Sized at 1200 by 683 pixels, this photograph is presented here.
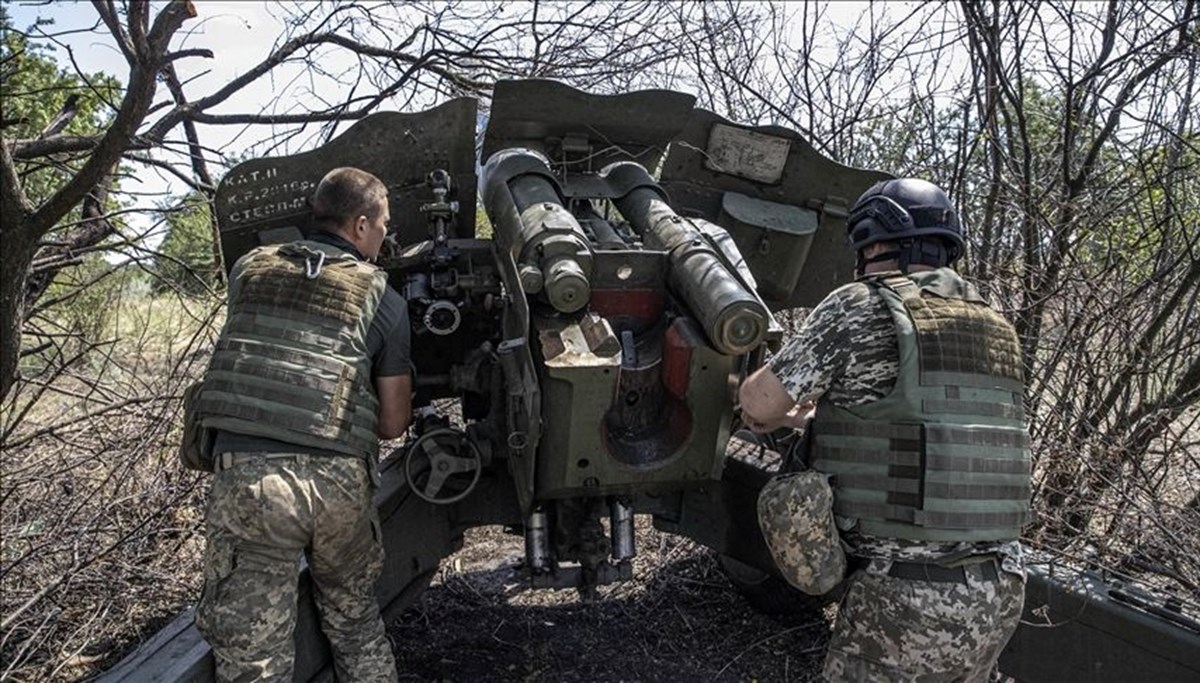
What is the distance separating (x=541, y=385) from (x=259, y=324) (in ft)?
3.14

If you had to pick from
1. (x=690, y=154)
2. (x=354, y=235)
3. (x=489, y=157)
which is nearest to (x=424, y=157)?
(x=489, y=157)

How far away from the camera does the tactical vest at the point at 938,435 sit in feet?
9.59

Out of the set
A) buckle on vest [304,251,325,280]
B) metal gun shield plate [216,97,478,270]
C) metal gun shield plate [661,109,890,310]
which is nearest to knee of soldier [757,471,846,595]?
buckle on vest [304,251,325,280]

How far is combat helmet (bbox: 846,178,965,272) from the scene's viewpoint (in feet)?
10.3

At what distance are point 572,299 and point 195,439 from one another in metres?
1.40

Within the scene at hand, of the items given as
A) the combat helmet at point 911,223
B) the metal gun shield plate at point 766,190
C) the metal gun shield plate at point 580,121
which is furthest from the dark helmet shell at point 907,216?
the metal gun shield plate at point 766,190

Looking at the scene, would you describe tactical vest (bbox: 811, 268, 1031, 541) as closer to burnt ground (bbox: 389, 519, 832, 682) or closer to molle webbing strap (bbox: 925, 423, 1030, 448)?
molle webbing strap (bbox: 925, 423, 1030, 448)

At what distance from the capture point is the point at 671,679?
4496 millimetres

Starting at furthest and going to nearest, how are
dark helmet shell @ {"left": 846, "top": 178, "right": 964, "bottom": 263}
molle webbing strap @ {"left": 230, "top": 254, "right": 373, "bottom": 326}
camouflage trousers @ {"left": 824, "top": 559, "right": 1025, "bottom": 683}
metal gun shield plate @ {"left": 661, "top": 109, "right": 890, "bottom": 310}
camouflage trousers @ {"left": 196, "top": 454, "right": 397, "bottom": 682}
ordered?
metal gun shield plate @ {"left": 661, "top": 109, "right": 890, "bottom": 310} → molle webbing strap @ {"left": 230, "top": 254, "right": 373, "bottom": 326} → camouflage trousers @ {"left": 196, "top": 454, "right": 397, "bottom": 682} → dark helmet shell @ {"left": 846, "top": 178, "right": 964, "bottom": 263} → camouflage trousers @ {"left": 824, "top": 559, "right": 1025, "bottom": 683}

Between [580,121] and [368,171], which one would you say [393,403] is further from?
[580,121]

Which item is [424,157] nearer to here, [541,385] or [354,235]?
[354,235]

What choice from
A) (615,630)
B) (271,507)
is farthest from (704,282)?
(615,630)

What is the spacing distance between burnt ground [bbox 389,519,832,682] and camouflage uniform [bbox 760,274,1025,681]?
4.79 ft

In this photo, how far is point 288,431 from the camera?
130 inches
